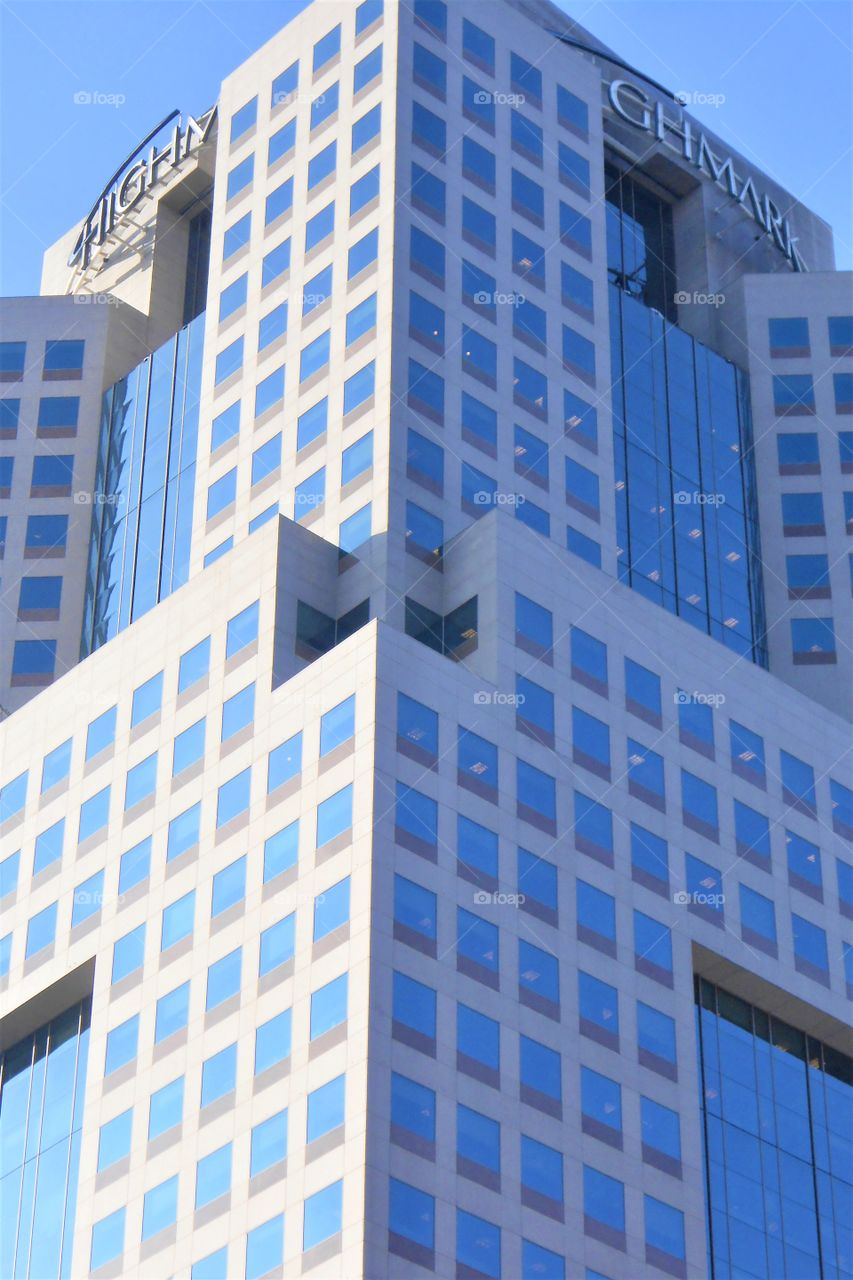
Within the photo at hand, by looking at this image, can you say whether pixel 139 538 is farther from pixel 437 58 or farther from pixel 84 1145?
pixel 84 1145

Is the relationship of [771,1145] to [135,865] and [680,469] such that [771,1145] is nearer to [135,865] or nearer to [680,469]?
[135,865]

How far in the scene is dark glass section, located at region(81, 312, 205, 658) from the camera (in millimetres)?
119250

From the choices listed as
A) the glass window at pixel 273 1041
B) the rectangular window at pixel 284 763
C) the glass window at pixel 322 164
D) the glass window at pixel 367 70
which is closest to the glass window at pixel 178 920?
the rectangular window at pixel 284 763

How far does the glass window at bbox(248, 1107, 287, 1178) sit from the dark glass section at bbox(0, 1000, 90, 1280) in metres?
13.3

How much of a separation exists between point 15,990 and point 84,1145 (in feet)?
33.9

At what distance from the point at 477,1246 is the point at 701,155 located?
70.5 meters

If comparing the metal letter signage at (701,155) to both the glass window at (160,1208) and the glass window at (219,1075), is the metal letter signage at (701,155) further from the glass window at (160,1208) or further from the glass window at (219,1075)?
the glass window at (160,1208)

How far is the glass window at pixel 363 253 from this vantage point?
10975 centimetres

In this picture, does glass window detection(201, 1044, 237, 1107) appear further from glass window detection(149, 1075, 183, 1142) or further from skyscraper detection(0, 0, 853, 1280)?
glass window detection(149, 1075, 183, 1142)

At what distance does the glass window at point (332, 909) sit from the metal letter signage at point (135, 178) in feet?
180

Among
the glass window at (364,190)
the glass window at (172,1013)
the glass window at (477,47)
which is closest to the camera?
the glass window at (172,1013)

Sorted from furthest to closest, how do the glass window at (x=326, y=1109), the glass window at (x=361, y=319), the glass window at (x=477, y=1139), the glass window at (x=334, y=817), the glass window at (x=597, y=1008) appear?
the glass window at (x=361, y=319), the glass window at (x=597, y=1008), the glass window at (x=334, y=817), the glass window at (x=477, y=1139), the glass window at (x=326, y=1109)

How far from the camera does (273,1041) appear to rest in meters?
88.5

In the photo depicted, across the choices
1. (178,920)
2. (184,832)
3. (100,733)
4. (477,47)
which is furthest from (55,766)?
Result: (477,47)
